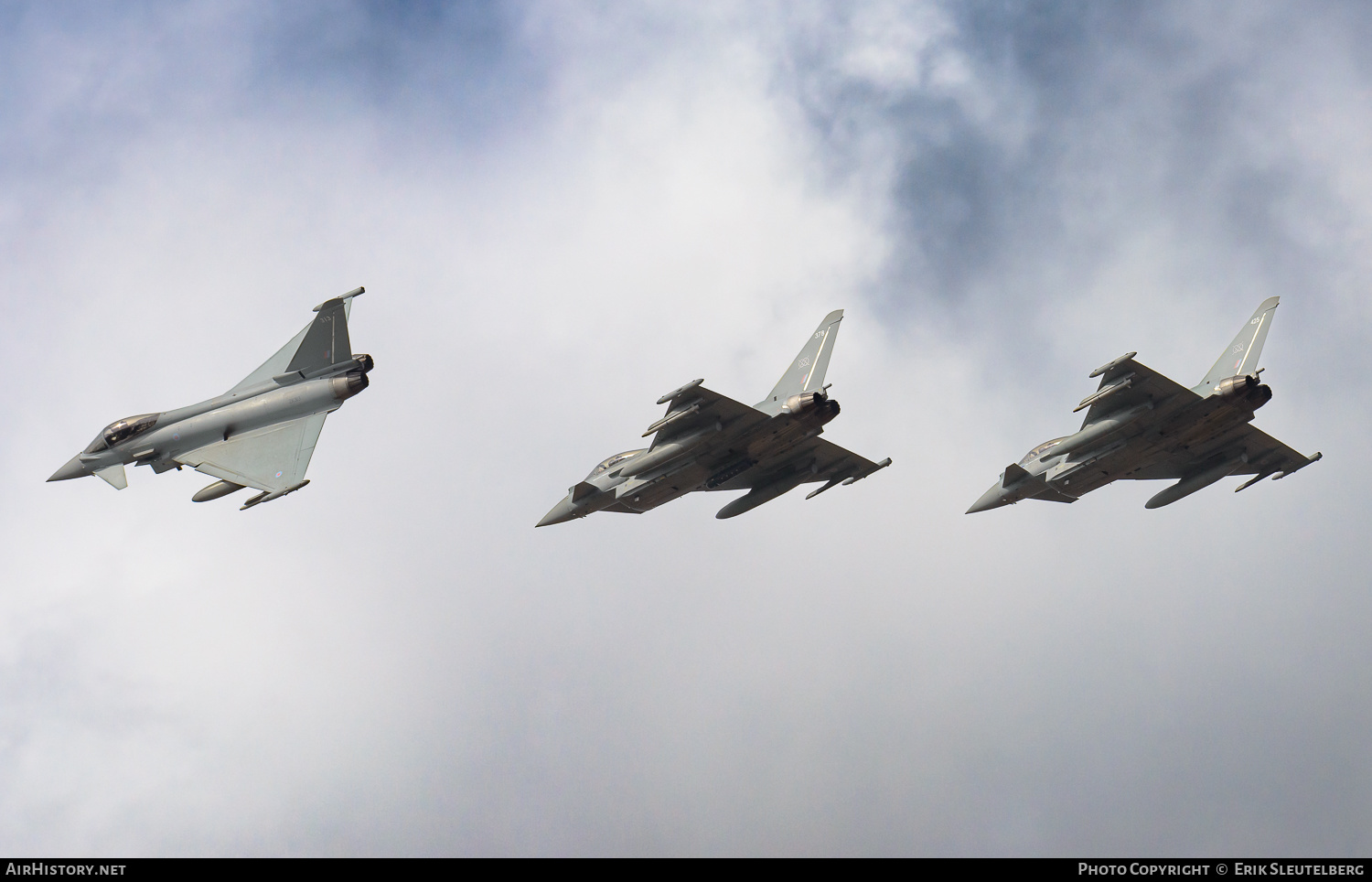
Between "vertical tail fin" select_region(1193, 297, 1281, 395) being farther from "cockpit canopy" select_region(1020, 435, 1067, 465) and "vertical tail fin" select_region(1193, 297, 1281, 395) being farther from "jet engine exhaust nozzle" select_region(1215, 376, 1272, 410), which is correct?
"cockpit canopy" select_region(1020, 435, 1067, 465)

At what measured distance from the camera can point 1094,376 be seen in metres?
50.9

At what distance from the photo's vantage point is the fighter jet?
56719mm

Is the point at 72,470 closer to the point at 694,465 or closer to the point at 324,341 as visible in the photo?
the point at 324,341

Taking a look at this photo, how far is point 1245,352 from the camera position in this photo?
5519 cm

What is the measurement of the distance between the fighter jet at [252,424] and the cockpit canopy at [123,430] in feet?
0.13

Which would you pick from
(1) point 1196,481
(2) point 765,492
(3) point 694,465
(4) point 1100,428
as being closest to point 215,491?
(3) point 694,465

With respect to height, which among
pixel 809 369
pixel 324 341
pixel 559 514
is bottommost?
pixel 559 514

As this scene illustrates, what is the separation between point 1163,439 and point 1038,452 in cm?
563

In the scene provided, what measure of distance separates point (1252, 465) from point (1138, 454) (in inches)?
245

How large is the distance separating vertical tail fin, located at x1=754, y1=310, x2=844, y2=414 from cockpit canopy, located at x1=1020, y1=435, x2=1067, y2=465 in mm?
10210

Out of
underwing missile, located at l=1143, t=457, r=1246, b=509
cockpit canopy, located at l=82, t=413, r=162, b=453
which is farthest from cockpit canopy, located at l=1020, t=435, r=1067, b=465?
cockpit canopy, located at l=82, t=413, r=162, b=453

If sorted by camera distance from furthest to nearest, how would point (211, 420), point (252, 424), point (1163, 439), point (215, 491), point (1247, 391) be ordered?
point (211, 420)
point (252, 424)
point (215, 491)
point (1163, 439)
point (1247, 391)
